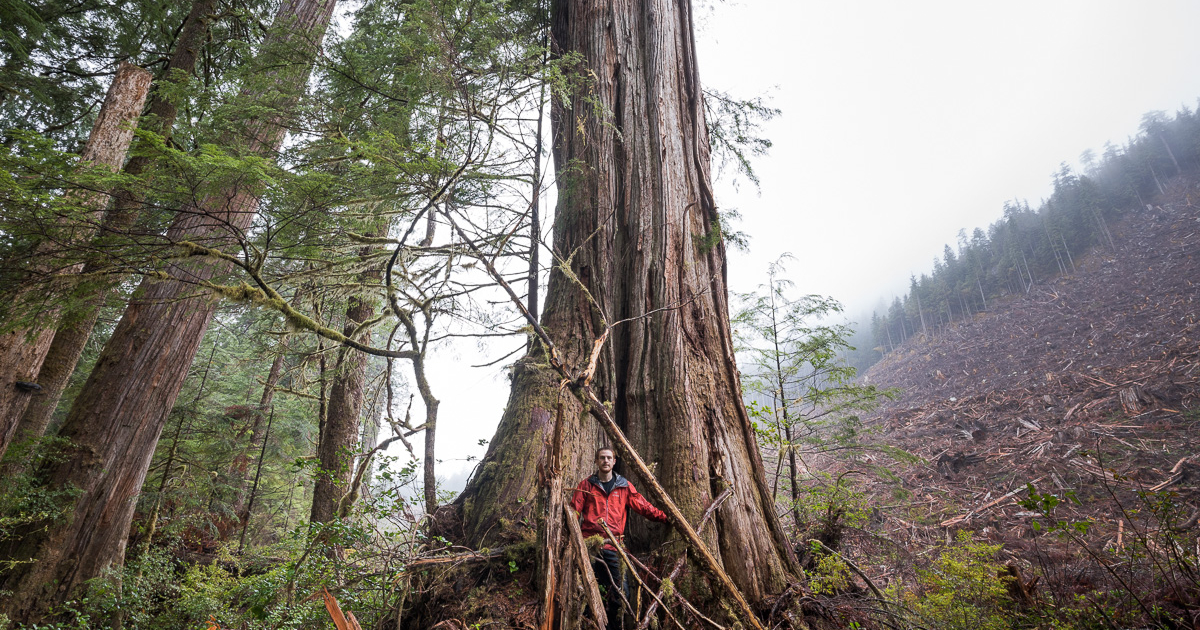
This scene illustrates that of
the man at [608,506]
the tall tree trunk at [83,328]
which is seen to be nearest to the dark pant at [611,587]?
the man at [608,506]

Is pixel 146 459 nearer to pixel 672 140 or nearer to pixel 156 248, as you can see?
pixel 156 248

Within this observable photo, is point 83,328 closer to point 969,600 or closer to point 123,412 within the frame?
point 123,412

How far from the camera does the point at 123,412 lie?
3.81m

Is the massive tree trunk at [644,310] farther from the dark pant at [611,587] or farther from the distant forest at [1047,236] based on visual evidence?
the distant forest at [1047,236]

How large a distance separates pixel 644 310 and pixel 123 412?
445cm

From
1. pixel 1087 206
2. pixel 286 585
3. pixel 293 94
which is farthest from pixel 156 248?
pixel 1087 206

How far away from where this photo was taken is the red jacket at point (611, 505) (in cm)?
296

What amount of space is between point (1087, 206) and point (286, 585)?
58205 millimetres

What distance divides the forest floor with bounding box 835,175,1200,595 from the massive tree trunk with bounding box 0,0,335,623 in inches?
211

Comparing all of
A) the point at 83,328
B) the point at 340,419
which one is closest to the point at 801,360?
the point at 340,419

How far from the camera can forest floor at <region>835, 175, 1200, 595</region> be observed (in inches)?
339

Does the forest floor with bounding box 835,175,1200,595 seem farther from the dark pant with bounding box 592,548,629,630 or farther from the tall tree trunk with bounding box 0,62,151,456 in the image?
the tall tree trunk with bounding box 0,62,151,456

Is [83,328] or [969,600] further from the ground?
[83,328]

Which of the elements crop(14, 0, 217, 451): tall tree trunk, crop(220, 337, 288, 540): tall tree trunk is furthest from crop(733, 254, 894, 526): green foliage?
crop(220, 337, 288, 540): tall tree trunk
